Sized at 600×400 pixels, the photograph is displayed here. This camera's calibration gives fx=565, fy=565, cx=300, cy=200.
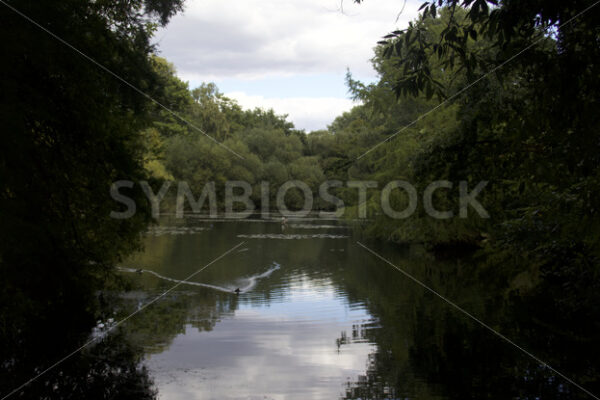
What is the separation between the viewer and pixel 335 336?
9875mm

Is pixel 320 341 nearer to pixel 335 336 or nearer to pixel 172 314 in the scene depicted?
pixel 335 336

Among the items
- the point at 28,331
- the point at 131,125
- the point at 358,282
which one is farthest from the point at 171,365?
the point at 358,282

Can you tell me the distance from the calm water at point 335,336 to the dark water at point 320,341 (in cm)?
3

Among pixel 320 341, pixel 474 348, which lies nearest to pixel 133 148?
pixel 320 341

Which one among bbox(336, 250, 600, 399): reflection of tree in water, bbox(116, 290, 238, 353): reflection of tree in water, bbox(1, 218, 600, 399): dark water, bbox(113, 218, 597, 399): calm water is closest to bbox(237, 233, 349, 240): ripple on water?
bbox(113, 218, 597, 399): calm water

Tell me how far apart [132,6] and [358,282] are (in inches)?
365

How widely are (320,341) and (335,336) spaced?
44 centimetres

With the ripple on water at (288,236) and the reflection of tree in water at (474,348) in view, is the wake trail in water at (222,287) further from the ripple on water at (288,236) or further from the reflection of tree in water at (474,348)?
the ripple on water at (288,236)

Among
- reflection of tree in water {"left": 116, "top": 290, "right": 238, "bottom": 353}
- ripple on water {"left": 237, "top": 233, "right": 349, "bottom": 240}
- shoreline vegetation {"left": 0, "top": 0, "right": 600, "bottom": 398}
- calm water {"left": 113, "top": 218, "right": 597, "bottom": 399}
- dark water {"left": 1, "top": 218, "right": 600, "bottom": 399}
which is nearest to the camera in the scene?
shoreline vegetation {"left": 0, "top": 0, "right": 600, "bottom": 398}

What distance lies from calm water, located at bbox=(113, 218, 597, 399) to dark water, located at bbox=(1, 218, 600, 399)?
0.09ft

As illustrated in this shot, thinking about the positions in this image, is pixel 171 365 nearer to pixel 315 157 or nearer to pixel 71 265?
pixel 71 265

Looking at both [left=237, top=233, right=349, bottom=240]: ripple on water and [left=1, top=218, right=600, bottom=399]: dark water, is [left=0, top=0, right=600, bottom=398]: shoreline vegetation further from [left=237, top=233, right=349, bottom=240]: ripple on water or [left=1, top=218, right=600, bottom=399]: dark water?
[left=237, top=233, right=349, bottom=240]: ripple on water

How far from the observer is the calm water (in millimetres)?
7297

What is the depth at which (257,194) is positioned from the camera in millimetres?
57281
